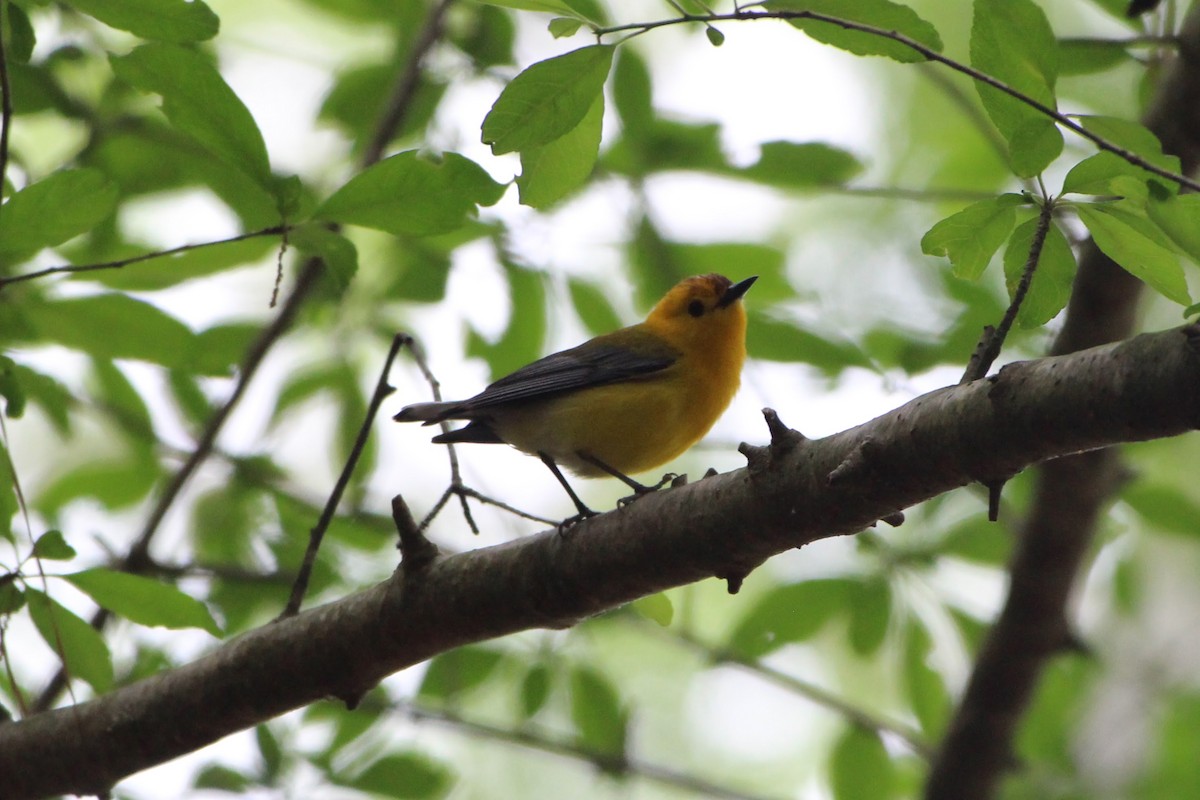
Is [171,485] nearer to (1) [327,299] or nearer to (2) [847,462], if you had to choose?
(1) [327,299]

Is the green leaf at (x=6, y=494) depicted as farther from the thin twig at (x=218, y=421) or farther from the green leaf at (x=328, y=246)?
the thin twig at (x=218, y=421)

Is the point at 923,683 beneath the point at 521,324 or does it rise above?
beneath

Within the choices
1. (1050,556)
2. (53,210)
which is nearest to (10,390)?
(53,210)

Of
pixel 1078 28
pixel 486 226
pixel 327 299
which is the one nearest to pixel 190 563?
pixel 327 299

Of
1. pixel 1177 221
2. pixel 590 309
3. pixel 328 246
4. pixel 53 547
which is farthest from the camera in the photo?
pixel 590 309

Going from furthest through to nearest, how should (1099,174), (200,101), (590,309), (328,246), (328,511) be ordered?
(590,309) → (328,511) → (328,246) → (200,101) → (1099,174)

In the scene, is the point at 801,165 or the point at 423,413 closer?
the point at 801,165

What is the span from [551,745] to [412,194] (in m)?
2.60

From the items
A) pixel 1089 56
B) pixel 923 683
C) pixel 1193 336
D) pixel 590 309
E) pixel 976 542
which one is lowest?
pixel 923 683

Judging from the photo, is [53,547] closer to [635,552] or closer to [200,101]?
[200,101]

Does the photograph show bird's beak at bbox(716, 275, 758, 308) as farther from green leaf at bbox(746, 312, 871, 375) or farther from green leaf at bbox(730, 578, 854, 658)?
green leaf at bbox(730, 578, 854, 658)

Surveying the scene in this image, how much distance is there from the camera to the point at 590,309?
17.2 ft

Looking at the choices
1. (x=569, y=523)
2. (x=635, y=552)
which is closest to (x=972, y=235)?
(x=635, y=552)

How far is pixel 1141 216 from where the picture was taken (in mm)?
2320
